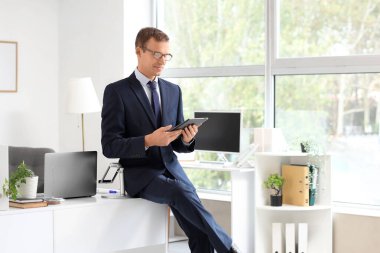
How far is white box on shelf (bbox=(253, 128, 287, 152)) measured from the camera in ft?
17.1

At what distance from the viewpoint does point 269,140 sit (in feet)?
17.2

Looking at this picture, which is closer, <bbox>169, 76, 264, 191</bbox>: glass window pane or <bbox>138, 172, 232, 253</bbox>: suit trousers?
<bbox>138, 172, 232, 253</bbox>: suit trousers

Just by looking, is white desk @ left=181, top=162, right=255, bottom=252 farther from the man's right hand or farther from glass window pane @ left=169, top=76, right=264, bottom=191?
the man's right hand

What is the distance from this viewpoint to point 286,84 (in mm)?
5602

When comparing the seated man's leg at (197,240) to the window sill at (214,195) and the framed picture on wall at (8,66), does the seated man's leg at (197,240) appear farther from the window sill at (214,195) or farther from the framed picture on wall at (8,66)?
the framed picture on wall at (8,66)

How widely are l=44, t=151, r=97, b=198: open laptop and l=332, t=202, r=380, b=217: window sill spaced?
2130mm

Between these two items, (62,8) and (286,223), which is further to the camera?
(62,8)

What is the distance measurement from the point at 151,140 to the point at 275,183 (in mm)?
1752

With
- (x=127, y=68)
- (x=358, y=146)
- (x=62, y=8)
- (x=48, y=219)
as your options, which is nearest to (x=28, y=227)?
(x=48, y=219)

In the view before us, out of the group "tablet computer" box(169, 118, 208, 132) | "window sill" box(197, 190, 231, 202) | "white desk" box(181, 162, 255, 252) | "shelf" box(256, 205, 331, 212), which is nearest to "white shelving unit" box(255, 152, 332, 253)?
"shelf" box(256, 205, 331, 212)

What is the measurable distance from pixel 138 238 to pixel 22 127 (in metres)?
3.17

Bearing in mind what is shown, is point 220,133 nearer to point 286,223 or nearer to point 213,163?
point 213,163

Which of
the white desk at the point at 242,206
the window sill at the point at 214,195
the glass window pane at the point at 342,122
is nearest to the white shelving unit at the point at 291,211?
the white desk at the point at 242,206

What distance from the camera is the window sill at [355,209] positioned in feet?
16.3
